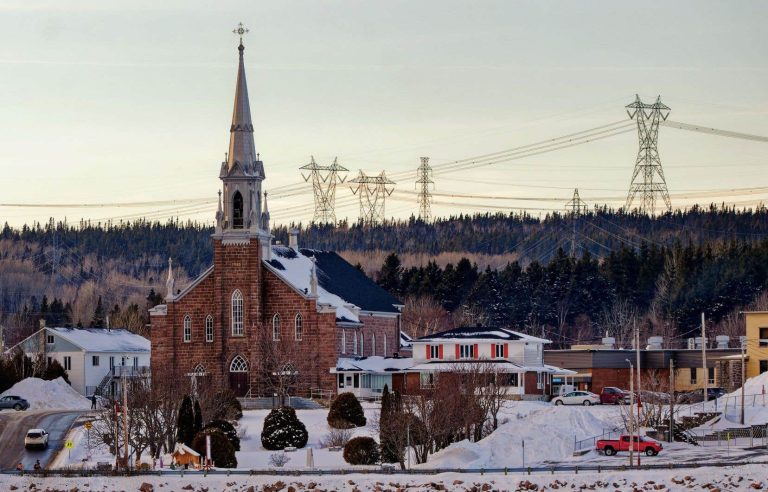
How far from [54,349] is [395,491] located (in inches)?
2916

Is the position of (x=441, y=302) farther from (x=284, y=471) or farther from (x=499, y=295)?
(x=284, y=471)

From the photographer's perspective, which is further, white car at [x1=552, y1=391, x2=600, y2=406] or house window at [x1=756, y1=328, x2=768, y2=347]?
house window at [x1=756, y1=328, x2=768, y2=347]

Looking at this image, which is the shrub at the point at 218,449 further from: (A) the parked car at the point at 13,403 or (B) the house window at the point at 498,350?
(A) the parked car at the point at 13,403

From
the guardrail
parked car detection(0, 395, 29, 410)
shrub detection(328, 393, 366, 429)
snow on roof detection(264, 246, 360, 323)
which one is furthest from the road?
snow on roof detection(264, 246, 360, 323)

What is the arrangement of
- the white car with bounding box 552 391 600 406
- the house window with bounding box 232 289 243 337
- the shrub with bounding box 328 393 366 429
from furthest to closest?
the house window with bounding box 232 289 243 337 < the white car with bounding box 552 391 600 406 < the shrub with bounding box 328 393 366 429

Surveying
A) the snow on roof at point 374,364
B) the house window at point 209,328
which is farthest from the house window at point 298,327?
the house window at point 209,328

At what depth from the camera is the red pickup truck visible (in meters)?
79.9

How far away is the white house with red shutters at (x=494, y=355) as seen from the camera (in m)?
112

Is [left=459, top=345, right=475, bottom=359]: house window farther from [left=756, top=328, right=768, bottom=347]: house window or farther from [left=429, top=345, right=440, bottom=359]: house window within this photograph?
[left=756, top=328, right=768, bottom=347]: house window

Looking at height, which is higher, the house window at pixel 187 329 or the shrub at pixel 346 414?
the house window at pixel 187 329

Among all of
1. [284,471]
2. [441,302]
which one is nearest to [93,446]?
[284,471]

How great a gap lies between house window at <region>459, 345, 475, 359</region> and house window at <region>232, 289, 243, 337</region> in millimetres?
15092

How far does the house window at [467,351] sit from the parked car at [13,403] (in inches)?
1135

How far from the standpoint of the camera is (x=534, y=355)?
11444cm
